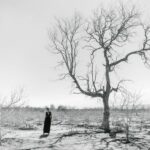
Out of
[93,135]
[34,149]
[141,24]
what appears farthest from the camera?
[141,24]

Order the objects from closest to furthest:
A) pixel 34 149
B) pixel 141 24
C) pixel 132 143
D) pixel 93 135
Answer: pixel 34 149 → pixel 132 143 → pixel 93 135 → pixel 141 24

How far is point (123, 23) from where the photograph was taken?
84.6 feet

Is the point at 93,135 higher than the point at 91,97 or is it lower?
lower

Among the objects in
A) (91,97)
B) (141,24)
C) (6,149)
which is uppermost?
(141,24)

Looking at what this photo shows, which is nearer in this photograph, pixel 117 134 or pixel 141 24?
pixel 117 134

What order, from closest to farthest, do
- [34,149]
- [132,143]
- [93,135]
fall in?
[34,149] < [132,143] < [93,135]

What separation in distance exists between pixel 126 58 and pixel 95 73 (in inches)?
118

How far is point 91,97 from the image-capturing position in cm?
2630

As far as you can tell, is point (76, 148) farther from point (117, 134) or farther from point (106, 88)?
point (106, 88)

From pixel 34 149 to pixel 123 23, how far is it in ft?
45.7

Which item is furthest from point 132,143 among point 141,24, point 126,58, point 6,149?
point 141,24

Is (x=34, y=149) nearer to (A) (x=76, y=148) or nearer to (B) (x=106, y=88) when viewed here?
(A) (x=76, y=148)

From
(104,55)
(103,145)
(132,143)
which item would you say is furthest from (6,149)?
(104,55)

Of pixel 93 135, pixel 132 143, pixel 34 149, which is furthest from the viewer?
pixel 93 135
